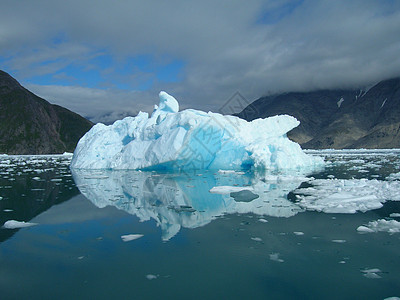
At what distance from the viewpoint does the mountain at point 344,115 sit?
10488 centimetres

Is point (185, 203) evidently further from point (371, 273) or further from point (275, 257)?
point (371, 273)

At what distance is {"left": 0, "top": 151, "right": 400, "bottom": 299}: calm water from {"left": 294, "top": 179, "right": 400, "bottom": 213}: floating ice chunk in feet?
0.96

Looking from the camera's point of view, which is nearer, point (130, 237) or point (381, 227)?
point (130, 237)

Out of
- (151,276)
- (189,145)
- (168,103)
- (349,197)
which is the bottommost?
(151,276)

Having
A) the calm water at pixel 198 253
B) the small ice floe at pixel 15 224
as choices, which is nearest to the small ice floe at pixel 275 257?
the calm water at pixel 198 253

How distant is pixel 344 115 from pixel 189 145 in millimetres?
150268

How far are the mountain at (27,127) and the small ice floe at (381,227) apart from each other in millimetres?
98348

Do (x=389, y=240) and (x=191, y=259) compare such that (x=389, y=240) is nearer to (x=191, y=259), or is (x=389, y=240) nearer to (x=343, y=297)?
(x=343, y=297)

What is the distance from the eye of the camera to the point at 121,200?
312 inches

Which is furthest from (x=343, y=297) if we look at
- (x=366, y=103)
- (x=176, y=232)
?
(x=366, y=103)

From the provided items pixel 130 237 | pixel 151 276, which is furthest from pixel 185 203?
pixel 151 276

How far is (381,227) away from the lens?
494cm

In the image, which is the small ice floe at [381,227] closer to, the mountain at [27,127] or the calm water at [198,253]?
the calm water at [198,253]

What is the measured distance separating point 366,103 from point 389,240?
553 ft
